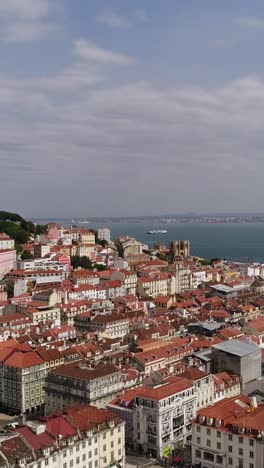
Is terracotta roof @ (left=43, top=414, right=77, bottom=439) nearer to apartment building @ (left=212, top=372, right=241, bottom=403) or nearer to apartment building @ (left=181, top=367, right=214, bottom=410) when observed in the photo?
apartment building @ (left=181, top=367, right=214, bottom=410)

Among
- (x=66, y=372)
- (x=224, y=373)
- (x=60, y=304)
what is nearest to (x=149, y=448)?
(x=66, y=372)

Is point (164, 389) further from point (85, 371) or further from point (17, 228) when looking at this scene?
point (17, 228)

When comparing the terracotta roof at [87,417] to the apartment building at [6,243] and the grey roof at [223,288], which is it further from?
the apartment building at [6,243]

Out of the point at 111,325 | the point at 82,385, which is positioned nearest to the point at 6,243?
the point at 111,325

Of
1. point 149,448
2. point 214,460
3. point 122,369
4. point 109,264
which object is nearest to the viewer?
point 214,460

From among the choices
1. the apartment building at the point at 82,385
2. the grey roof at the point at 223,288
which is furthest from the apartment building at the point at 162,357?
the grey roof at the point at 223,288

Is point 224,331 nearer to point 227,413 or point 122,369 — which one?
point 122,369

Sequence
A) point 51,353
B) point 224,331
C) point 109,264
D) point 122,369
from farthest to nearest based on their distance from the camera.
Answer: point 109,264 < point 224,331 < point 51,353 < point 122,369
